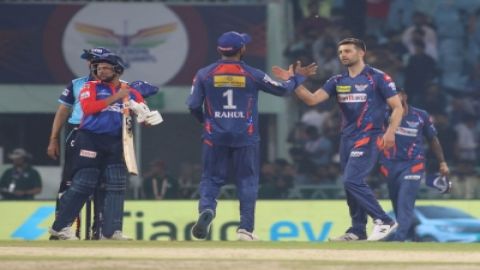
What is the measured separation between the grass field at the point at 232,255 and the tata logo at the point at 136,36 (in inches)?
424

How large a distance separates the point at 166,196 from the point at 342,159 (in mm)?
7123

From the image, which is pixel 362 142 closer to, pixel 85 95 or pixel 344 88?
pixel 344 88

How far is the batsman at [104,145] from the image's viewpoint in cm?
1405

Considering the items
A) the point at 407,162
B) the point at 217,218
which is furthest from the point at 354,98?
the point at 217,218

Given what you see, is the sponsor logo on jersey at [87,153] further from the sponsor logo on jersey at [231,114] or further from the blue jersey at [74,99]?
the sponsor logo on jersey at [231,114]

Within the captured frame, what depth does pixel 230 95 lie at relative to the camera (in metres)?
13.9

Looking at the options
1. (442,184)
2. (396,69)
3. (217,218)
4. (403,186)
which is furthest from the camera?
(396,69)

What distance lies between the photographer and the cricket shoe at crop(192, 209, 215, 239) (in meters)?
13.7

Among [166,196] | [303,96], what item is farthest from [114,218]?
[166,196]

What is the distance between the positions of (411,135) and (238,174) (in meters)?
4.10

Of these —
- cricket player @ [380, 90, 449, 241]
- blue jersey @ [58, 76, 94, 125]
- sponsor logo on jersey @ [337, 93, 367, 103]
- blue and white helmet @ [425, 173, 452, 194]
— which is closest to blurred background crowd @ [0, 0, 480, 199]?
blue and white helmet @ [425, 173, 452, 194]

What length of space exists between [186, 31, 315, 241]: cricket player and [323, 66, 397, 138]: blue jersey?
0.63 metres

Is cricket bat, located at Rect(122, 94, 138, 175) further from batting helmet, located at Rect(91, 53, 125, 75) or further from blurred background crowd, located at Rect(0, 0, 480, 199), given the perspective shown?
blurred background crowd, located at Rect(0, 0, 480, 199)

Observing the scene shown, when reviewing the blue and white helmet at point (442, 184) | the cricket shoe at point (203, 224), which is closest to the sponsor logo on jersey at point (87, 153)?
the cricket shoe at point (203, 224)
